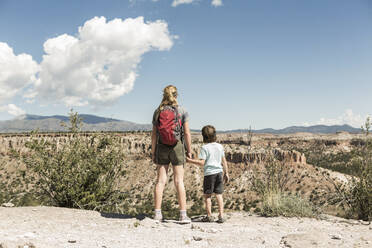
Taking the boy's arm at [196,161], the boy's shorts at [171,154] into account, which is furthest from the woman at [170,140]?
the boy's arm at [196,161]

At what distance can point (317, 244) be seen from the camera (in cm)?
403

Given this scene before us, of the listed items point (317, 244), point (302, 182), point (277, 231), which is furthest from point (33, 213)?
point (302, 182)

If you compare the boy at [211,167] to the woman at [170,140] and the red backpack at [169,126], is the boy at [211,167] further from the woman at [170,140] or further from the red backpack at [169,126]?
the red backpack at [169,126]

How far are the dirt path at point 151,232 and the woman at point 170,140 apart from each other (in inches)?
20.0

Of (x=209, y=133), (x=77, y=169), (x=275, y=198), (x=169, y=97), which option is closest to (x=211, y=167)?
(x=209, y=133)

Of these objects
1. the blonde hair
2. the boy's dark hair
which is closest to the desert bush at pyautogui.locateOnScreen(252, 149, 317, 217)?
the boy's dark hair

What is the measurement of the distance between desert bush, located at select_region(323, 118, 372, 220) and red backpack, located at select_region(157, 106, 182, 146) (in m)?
3.93

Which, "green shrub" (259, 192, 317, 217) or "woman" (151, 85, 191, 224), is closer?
"woman" (151, 85, 191, 224)

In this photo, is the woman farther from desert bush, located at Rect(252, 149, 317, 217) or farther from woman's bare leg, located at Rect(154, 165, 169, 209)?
desert bush, located at Rect(252, 149, 317, 217)

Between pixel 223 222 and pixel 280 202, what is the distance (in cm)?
152

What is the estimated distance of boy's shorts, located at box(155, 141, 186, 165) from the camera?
5082mm

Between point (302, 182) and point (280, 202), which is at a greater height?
point (280, 202)

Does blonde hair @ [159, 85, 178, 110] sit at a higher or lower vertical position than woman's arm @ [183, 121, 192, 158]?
higher

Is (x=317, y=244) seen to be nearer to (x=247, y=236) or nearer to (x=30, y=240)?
(x=247, y=236)
